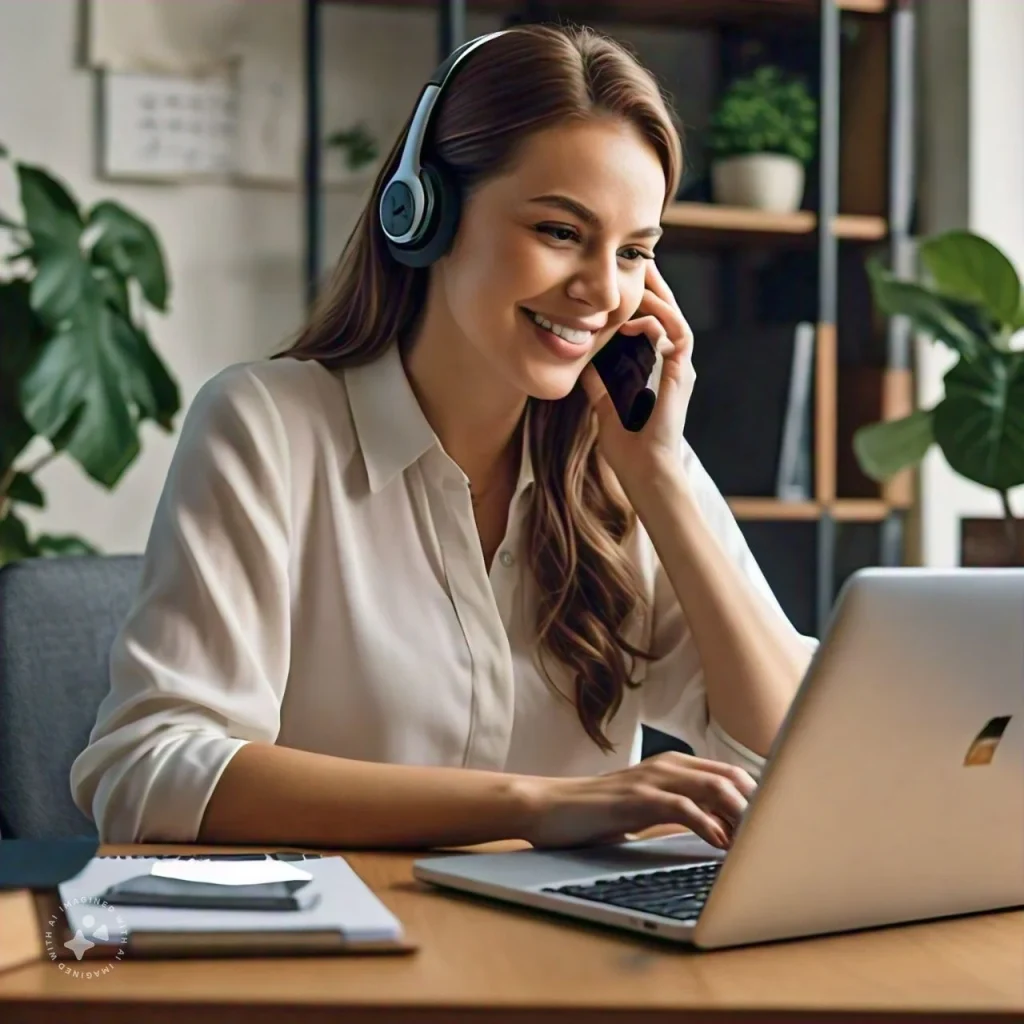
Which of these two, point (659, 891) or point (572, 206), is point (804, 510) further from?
point (659, 891)

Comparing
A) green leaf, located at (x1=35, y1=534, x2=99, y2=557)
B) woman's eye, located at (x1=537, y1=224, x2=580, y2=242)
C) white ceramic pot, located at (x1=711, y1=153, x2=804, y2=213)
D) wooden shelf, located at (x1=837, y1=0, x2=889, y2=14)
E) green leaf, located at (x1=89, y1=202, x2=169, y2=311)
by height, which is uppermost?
wooden shelf, located at (x1=837, y1=0, x2=889, y2=14)

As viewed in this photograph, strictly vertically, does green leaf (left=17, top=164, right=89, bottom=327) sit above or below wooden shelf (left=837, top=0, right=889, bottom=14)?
below

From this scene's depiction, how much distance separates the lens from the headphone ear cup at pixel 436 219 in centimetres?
139

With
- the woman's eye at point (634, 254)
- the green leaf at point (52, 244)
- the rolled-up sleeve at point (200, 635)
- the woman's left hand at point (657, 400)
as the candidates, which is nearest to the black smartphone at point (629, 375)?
the woman's left hand at point (657, 400)

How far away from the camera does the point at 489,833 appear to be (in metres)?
1.05

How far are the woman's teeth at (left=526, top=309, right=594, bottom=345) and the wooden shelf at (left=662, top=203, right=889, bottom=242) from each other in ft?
4.74

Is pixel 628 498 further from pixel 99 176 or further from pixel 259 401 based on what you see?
pixel 99 176

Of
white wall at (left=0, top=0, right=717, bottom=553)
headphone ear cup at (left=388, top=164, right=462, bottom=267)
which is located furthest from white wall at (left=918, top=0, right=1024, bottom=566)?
headphone ear cup at (left=388, top=164, right=462, bottom=267)

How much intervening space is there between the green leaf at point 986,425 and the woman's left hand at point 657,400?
46.1 inches

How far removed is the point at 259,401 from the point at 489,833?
51 centimetres

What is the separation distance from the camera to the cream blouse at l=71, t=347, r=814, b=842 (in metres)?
1.23

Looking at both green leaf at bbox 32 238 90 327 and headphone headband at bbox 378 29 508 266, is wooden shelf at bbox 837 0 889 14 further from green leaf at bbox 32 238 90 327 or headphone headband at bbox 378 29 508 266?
headphone headband at bbox 378 29 508 266

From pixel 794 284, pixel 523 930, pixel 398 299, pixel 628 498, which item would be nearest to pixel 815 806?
pixel 523 930

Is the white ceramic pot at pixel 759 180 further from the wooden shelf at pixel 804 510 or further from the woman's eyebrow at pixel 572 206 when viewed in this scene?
the woman's eyebrow at pixel 572 206
